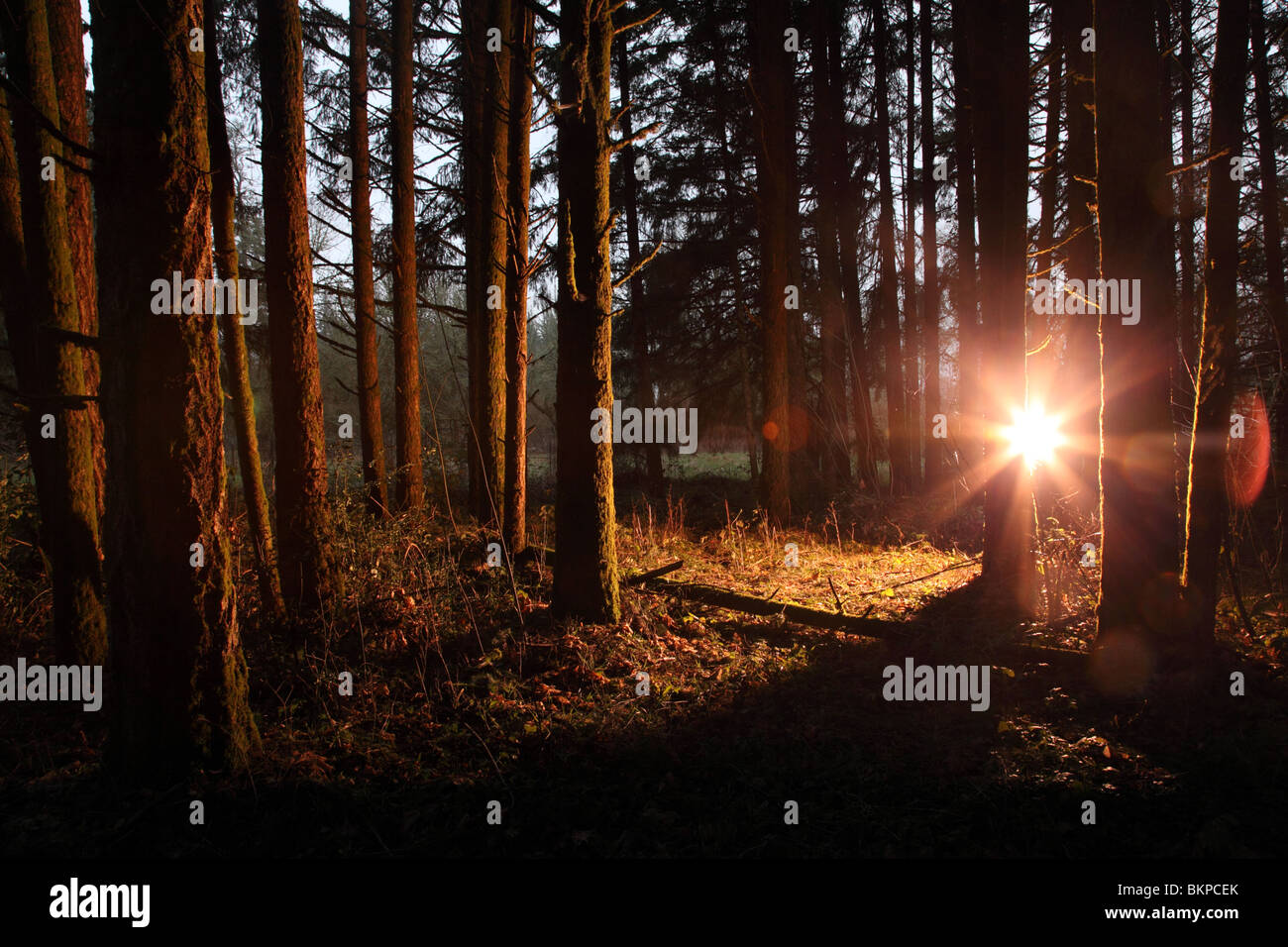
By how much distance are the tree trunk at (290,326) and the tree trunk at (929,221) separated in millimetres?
14289

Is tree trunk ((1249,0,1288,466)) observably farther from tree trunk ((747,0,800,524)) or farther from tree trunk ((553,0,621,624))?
tree trunk ((553,0,621,624))

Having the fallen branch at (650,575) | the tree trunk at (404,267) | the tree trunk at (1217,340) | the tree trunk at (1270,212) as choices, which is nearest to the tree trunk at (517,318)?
the fallen branch at (650,575)

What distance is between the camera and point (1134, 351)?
5.20 metres

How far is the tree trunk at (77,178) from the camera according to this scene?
5566mm

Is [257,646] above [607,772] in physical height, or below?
above

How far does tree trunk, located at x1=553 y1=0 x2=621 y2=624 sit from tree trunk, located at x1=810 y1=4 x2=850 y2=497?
29.0 ft

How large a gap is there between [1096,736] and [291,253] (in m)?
7.14

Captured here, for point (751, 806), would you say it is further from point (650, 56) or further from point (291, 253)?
point (650, 56)

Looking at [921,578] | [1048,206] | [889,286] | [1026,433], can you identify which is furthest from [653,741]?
[1048,206]

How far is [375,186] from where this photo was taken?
1148cm

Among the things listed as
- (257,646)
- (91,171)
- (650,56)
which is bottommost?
(257,646)

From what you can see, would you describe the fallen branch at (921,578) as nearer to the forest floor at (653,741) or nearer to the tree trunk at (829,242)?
the forest floor at (653,741)

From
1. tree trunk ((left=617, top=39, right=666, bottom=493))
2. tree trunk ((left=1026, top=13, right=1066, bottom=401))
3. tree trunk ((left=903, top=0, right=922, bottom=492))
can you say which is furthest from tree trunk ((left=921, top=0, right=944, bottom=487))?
tree trunk ((left=617, top=39, right=666, bottom=493))
